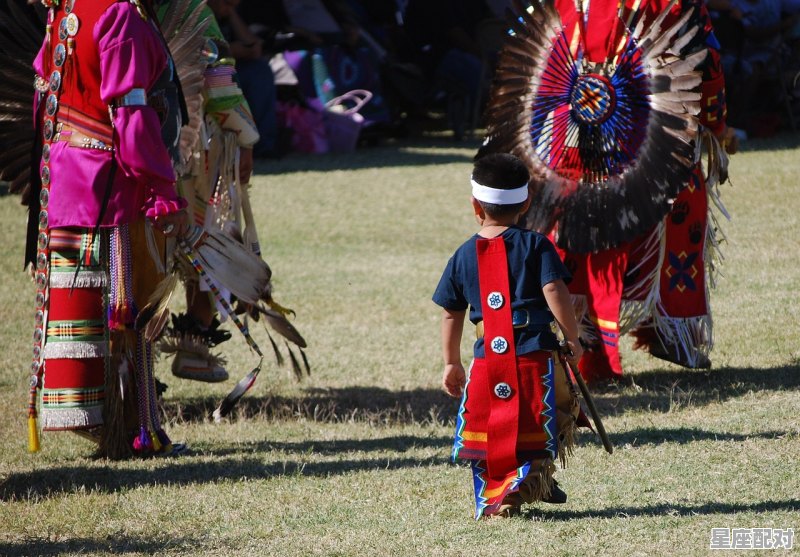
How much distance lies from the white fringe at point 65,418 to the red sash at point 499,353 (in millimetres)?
1499

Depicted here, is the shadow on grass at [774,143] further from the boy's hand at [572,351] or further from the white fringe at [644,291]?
the boy's hand at [572,351]

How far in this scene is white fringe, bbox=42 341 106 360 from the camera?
3.82 meters

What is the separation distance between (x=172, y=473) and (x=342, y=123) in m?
8.30

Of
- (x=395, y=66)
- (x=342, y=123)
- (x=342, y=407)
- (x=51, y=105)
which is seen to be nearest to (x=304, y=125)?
(x=342, y=123)

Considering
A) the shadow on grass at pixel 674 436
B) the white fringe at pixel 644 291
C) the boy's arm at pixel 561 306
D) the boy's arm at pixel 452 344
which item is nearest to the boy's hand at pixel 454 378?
the boy's arm at pixel 452 344

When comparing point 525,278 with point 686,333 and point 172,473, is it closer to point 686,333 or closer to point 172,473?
point 172,473

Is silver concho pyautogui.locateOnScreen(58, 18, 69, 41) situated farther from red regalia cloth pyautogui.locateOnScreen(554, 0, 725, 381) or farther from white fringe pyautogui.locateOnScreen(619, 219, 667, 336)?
white fringe pyautogui.locateOnScreen(619, 219, 667, 336)

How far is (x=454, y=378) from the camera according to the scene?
10.4 ft

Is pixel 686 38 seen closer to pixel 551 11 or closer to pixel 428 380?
pixel 551 11

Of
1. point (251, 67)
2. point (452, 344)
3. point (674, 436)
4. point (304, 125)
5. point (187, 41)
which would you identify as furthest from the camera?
point (304, 125)

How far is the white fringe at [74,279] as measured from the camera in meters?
3.83

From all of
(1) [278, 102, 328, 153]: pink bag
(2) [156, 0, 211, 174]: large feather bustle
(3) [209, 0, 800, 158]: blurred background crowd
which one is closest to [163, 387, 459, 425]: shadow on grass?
(2) [156, 0, 211, 174]: large feather bustle

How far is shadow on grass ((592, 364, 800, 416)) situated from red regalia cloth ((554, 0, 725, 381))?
0.09m

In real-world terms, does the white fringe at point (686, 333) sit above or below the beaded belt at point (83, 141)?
below
